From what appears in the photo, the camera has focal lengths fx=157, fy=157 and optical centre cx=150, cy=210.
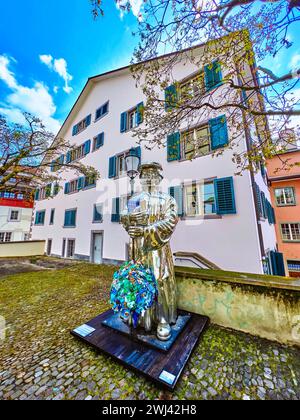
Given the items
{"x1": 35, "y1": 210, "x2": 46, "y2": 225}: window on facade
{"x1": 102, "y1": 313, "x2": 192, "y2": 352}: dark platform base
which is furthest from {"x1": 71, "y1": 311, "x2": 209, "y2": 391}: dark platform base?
{"x1": 35, "y1": 210, "x2": 46, "y2": 225}: window on facade

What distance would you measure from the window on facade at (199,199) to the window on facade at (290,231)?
10.4 meters

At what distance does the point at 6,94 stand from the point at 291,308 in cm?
1072

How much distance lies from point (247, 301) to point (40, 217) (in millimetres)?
18324

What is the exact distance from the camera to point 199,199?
655 centimetres

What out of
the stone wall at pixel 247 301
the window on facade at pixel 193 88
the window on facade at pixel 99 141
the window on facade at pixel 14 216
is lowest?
the stone wall at pixel 247 301

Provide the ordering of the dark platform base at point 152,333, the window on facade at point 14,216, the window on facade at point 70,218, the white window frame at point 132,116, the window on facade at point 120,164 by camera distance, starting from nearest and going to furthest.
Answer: the dark platform base at point 152,333 < the white window frame at point 132,116 < the window on facade at point 120,164 < the window on facade at point 70,218 < the window on facade at point 14,216

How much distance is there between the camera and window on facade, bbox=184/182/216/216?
628 centimetres

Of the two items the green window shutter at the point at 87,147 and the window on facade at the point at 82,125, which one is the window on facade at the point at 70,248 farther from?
the window on facade at the point at 82,125

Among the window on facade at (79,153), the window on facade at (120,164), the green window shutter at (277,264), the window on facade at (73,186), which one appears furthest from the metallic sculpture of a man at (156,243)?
the window on facade at (73,186)

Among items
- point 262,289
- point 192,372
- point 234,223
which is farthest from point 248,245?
point 192,372

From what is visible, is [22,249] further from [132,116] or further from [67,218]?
[132,116]

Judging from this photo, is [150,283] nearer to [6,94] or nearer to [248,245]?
[248,245]

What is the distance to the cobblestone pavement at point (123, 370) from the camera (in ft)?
4.87

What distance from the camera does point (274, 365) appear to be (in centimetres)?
177
